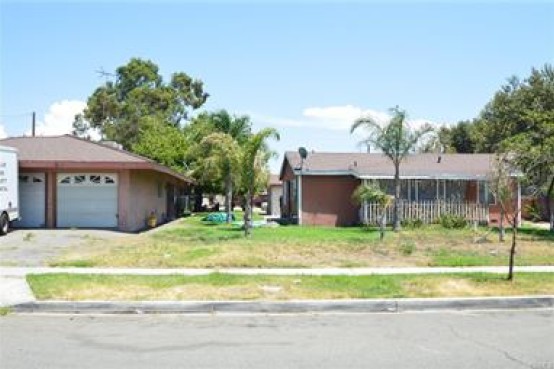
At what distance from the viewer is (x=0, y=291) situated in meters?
12.5

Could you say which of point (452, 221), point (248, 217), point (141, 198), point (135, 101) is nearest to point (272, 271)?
point (248, 217)

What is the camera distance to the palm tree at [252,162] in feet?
79.7

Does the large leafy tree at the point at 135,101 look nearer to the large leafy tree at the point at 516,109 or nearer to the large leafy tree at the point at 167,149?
the large leafy tree at the point at 167,149

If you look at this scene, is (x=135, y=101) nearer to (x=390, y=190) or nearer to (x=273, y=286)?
(x=390, y=190)

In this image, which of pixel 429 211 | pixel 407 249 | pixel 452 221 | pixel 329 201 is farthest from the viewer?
pixel 329 201

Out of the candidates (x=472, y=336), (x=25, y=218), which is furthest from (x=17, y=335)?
(x=25, y=218)

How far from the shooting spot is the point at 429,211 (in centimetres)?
3275

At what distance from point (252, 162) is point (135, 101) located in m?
54.8

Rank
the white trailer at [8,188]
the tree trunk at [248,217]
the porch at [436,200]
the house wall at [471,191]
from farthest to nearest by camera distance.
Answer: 1. the house wall at [471,191]
2. the porch at [436,200]
3. the white trailer at [8,188]
4. the tree trunk at [248,217]

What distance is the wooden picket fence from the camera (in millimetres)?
32406

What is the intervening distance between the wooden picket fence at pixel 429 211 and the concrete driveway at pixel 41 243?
1159 cm

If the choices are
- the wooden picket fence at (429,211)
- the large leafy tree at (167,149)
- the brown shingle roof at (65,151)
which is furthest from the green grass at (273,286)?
the large leafy tree at (167,149)

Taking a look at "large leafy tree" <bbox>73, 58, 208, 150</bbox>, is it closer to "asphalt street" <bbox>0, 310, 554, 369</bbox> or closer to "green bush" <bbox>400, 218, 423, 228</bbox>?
"green bush" <bbox>400, 218, 423, 228</bbox>

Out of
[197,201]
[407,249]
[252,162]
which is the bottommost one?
[407,249]
